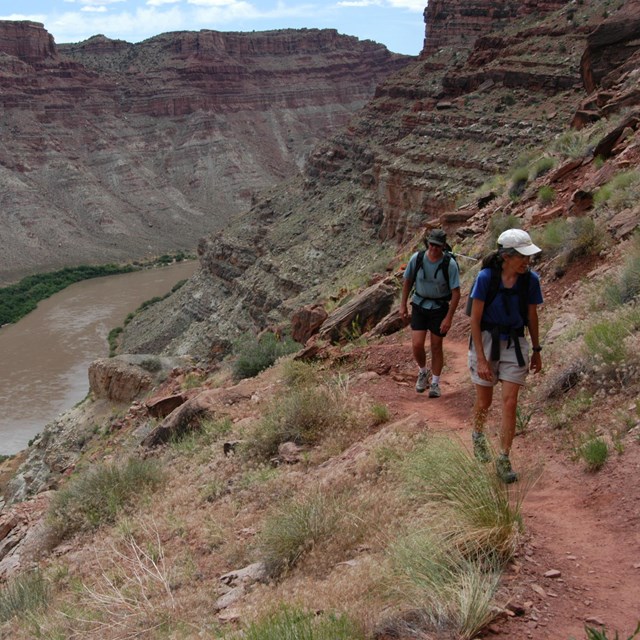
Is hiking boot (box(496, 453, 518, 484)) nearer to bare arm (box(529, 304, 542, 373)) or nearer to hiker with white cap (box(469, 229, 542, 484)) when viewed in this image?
hiker with white cap (box(469, 229, 542, 484))

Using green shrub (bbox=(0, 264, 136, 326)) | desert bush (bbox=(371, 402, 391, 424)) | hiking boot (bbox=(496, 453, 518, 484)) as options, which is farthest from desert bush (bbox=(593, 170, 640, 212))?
green shrub (bbox=(0, 264, 136, 326))

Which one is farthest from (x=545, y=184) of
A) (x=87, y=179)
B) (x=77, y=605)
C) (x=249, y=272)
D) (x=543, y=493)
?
(x=87, y=179)

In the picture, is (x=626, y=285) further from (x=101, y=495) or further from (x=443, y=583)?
(x=101, y=495)

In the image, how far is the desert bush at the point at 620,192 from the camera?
963 cm

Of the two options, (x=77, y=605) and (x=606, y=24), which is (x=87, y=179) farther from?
(x=77, y=605)

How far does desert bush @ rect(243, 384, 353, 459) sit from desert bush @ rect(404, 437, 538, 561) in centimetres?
214

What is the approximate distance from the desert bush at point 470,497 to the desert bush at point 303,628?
0.74 meters

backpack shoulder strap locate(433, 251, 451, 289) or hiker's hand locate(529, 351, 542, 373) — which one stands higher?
backpack shoulder strap locate(433, 251, 451, 289)

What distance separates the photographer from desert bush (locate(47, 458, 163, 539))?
313 inches

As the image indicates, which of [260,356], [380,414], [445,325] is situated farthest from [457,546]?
[260,356]

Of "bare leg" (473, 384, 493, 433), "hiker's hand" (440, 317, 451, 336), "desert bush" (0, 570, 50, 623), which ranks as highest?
"hiker's hand" (440, 317, 451, 336)

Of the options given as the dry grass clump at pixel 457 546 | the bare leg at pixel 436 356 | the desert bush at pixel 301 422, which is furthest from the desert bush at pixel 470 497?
the bare leg at pixel 436 356

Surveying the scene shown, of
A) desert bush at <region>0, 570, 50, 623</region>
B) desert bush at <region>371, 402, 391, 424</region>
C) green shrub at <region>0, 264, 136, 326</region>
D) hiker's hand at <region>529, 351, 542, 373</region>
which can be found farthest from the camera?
green shrub at <region>0, 264, 136, 326</region>

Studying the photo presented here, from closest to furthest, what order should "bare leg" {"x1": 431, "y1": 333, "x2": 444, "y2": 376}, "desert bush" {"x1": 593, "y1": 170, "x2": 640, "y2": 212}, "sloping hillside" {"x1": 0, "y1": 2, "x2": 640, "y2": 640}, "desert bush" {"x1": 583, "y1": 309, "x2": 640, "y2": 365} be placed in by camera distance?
1. "sloping hillside" {"x1": 0, "y1": 2, "x2": 640, "y2": 640}
2. "desert bush" {"x1": 583, "y1": 309, "x2": 640, "y2": 365}
3. "bare leg" {"x1": 431, "y1": 333, "x2": 444, "y2": 376}
4. "desert bush" {"x1": 593, "y1": 170, "x2": 640, "y2": 212}
